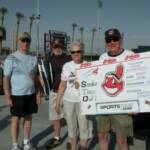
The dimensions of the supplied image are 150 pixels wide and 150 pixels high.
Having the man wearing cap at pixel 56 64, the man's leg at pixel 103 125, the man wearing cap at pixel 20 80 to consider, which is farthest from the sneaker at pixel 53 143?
the man's leg at pixel 103 125

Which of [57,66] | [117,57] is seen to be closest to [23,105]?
[57,66]

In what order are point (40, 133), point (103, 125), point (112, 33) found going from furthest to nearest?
1. point (40, 133)
2. point (103, 125)
3. point (112, 33)

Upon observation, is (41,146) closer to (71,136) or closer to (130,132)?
(71,136)

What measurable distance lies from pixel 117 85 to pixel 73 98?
36.1 inches

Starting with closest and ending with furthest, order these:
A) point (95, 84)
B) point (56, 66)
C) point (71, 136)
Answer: point (95, 84)
point (71, 136)
point (56, 66)

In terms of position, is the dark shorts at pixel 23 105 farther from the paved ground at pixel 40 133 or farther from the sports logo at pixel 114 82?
the sports logo at pixel 114 82

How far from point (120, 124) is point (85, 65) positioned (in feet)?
3.02

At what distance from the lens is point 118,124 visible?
4.73 metres

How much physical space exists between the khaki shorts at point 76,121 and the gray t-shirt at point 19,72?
691 mm

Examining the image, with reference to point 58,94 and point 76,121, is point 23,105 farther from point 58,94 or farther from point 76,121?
point 76,121

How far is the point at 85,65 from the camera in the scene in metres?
5.09

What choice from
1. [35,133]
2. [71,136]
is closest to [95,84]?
[71,136]

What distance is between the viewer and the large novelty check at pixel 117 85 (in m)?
4.61

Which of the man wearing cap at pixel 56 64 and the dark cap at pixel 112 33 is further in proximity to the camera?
the man wearing cap at pixel 56 64
